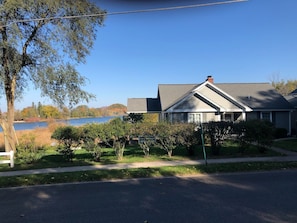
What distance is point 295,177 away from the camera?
897cm

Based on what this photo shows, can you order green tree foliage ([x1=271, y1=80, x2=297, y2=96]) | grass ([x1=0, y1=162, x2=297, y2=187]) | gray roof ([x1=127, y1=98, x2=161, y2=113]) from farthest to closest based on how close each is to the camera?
green tree foliage ([x1=271, y1=80, x2=297, y2=96])
gray roof ([x1=127, y1=98, x2=161, y2=113])
grass ([x1=0, y1=162, x2=297, y2=187])

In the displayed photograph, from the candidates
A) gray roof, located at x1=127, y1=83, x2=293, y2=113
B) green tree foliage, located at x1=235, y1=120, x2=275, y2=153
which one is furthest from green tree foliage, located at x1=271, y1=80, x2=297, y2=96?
green tree foliage, located at x1=235, y1=120, x2=275, y2=153

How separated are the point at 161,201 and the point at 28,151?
33.2 feet

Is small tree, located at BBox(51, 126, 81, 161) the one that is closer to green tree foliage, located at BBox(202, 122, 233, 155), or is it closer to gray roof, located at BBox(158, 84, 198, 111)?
green tree foliage, located at BBox(202, 122, 233, 155)

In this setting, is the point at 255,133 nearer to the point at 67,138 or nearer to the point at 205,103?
the point at 67,138

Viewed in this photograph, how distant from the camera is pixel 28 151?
14711 mm

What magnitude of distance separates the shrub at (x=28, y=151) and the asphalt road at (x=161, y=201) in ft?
17.4

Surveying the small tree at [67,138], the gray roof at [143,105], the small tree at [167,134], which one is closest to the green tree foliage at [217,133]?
the small tree at [167,134]

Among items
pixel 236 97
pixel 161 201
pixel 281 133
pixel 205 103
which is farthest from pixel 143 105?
pixel 161 201

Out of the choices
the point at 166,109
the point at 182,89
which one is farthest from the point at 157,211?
the point at 182,89

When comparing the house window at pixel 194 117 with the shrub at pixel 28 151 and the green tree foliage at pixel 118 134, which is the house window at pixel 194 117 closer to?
the green tree foliage at pixel 118 134

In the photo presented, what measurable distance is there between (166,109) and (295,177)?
19.3m

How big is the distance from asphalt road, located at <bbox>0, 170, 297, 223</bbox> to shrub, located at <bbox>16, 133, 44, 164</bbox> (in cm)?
529

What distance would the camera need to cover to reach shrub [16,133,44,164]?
1369 cm
